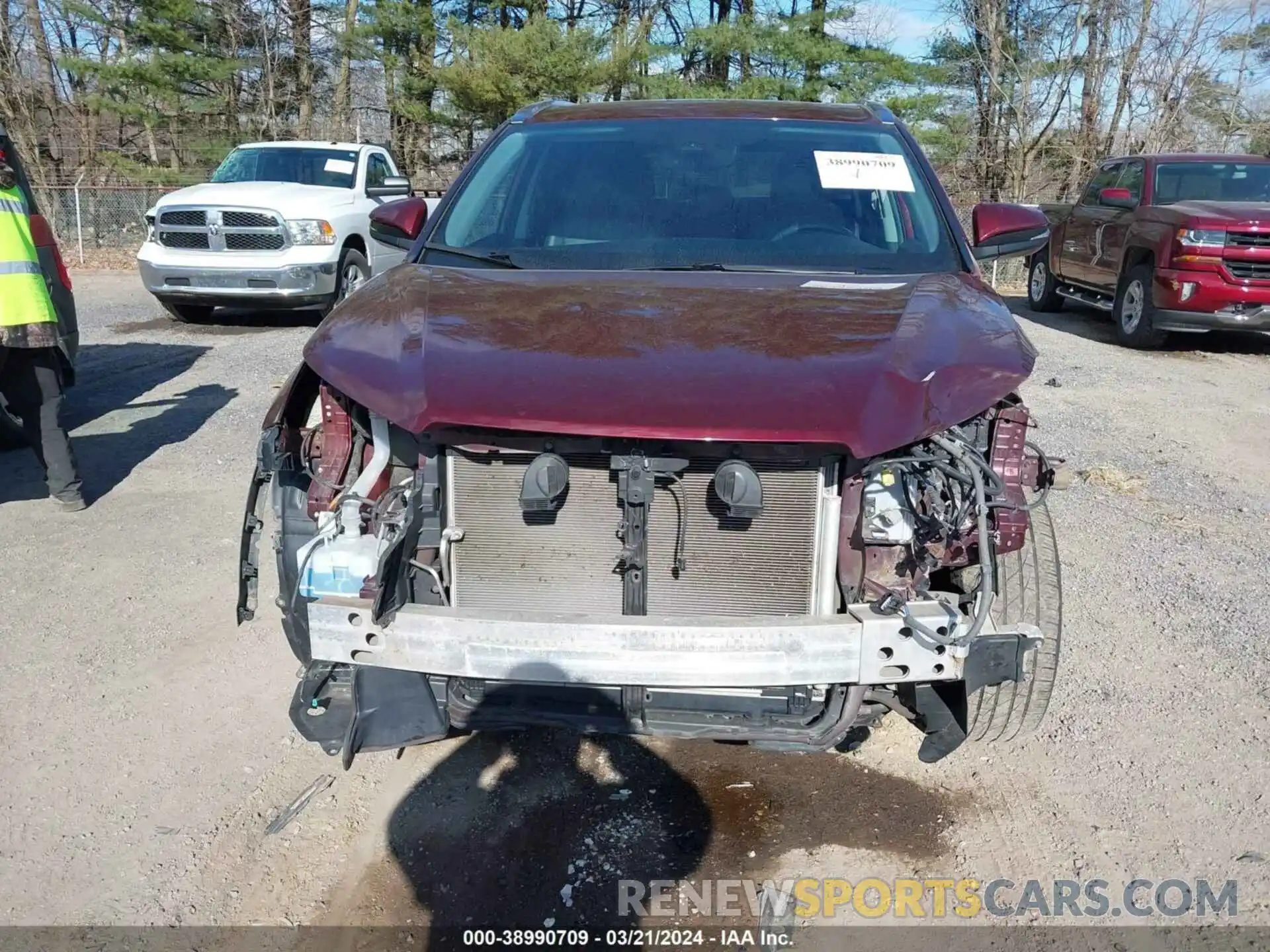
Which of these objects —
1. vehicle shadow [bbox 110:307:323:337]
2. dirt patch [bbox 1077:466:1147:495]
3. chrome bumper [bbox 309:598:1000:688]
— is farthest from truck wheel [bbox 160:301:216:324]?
chrome bumper [bbox 309:598:1000:688]

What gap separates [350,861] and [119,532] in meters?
3.14

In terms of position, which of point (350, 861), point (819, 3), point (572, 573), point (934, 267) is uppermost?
point (819, 3)

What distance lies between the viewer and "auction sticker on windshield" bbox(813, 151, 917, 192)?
3.80 m

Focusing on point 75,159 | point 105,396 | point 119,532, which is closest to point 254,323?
point 105,396

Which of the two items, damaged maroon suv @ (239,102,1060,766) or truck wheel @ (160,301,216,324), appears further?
truck wheel @ (160,301,216,324)

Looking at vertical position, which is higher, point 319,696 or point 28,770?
point 319,696

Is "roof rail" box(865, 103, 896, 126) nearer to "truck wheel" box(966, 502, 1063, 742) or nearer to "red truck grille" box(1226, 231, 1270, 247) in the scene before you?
"truck wheel" box(966, 502, 1063, 742)

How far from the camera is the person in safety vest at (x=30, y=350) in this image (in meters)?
5.10

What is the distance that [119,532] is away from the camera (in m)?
5.32

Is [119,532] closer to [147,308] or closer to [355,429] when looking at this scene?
[355,429]

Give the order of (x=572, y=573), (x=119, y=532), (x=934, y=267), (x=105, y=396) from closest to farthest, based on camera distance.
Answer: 1. (x=572, y=573)
2. (x=934, y=267)
3. (x=119, y=532)
4. (x=105, y=396)

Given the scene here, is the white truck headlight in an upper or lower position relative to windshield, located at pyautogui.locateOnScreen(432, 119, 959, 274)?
lower

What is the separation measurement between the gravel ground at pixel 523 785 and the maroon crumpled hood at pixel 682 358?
4.14ft

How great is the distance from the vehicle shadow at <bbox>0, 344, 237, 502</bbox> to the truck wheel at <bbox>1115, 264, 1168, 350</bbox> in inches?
343
